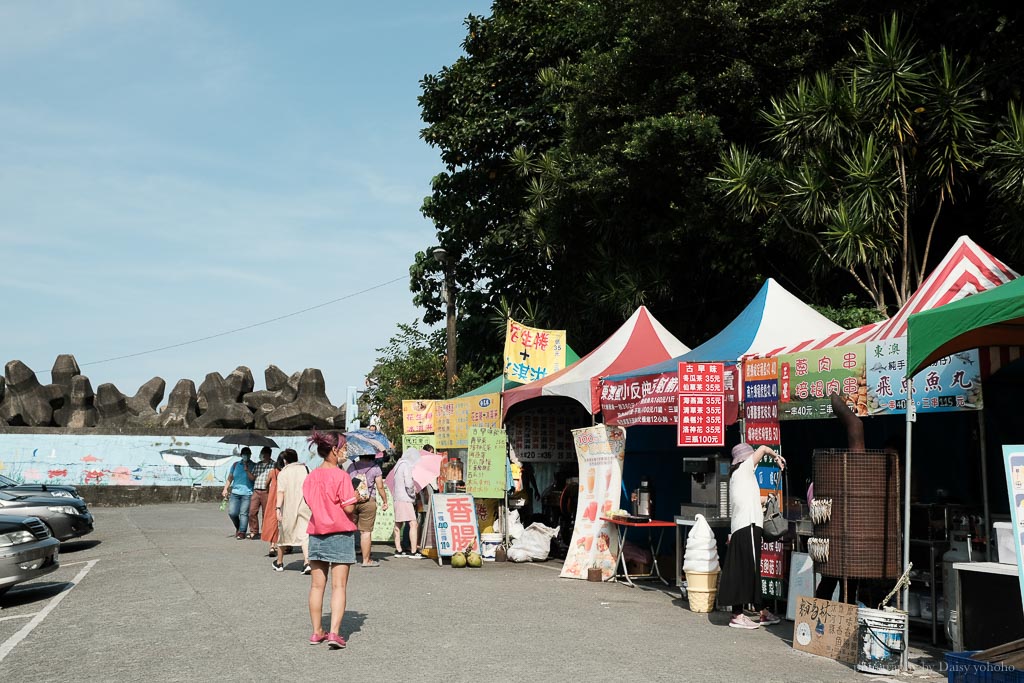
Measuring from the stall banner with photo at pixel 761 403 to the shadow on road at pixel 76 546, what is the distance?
1325 centimetres

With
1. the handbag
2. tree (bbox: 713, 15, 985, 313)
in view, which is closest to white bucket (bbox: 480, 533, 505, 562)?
the handbag

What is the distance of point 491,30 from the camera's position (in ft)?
96.6

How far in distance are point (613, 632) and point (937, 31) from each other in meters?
16.5

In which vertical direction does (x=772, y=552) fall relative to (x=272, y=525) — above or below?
above

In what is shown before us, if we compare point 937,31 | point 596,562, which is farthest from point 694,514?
point 937,31

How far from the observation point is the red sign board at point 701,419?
12.0 meters

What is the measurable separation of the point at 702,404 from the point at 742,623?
2895 millimetres

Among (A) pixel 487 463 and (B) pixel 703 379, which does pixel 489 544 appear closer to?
(A) pixel 487 463

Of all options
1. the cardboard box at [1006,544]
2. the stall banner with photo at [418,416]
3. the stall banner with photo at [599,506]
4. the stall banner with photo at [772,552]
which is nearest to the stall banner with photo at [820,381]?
the stall banner with photo at [772,552]

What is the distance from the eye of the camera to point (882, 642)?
778 cm

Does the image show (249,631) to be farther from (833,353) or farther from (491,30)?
(491,30)

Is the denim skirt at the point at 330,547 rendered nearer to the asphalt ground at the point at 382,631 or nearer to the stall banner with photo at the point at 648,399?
the asphalt ground at the point at 382,631

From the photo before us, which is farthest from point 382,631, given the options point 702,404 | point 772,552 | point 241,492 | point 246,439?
point 246,439

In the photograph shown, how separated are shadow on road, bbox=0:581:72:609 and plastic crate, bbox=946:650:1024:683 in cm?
1036
